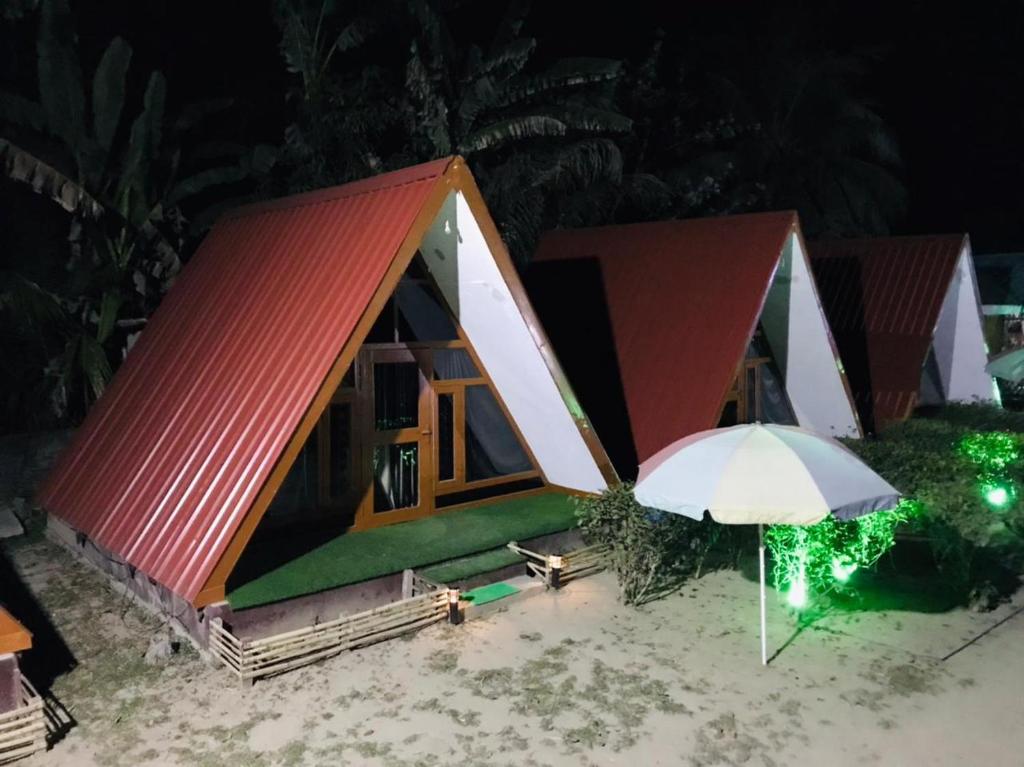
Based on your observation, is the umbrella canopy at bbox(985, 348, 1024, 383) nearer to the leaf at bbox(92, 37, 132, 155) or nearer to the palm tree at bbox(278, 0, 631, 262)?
the palm tree at bbox(278, 0, 631, 262)

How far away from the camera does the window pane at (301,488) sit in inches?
343

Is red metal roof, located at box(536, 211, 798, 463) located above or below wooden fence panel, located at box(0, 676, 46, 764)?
above

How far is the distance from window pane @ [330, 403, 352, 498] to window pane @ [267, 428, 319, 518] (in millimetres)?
192

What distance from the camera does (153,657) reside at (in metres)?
6.83

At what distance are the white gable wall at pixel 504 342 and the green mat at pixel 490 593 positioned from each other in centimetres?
195

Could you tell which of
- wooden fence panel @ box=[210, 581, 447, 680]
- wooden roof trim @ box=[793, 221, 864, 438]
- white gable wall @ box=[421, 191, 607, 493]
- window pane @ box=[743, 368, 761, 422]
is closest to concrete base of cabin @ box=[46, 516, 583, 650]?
wooden fence panel @ box=[210, 581, 447, 680]

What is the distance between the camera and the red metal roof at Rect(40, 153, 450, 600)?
274 inches

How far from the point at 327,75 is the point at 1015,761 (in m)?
15.5

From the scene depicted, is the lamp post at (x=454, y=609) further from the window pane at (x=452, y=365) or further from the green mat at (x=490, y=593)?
the window pane at (x=452, y=365)

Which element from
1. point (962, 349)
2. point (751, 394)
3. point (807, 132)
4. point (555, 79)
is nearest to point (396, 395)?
point (751, 394)

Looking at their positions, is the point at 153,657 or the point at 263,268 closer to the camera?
the point at 153,657

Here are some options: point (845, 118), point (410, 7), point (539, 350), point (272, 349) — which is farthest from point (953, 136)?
point (272, 349)

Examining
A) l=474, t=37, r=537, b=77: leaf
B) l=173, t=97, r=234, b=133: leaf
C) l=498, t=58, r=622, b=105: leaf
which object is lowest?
l=173, t=97, r=234, b=133: leaf

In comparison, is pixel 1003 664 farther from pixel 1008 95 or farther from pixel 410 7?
pixel 1008 95
